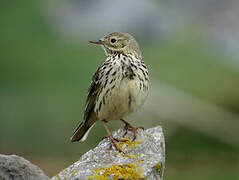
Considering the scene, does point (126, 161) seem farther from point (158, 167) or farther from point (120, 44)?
point (120, 44)

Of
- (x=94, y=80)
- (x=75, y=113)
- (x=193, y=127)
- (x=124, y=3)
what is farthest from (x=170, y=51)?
(x=94, y=80)

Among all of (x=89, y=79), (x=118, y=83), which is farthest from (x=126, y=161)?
(x=89, y=79)

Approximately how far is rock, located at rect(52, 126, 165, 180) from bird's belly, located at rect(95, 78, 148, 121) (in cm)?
58

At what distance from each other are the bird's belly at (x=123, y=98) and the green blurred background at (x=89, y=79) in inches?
192

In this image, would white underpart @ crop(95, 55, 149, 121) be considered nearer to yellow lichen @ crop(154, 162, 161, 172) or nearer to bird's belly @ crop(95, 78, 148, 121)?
bird's belly @ crop(95, 78, 148, 121)

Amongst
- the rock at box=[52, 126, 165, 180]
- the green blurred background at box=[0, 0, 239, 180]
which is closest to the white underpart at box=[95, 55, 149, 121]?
the rock at box=[52, 126, 165, 180]

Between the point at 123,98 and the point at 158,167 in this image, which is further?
the point at 123,98

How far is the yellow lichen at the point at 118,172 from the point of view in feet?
20.0

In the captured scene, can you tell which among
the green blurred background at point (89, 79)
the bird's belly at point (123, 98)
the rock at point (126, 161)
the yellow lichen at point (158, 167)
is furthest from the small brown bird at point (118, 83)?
the green blurred background at point (89, 79)

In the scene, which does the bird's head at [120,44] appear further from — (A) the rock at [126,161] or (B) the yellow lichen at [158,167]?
(B) the yellow lichen at [158,167]

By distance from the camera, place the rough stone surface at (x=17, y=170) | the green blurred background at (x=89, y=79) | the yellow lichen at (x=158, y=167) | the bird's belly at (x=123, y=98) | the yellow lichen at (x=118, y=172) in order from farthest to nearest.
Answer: the green blurred background at (x=89, y=79) < the bird's belly at (x=123, y=98) < the yellow lichen at (x=158, y=167) < the yellow lichen at (x=118, y=172) < the rough stone surface at (x=17, y=170)

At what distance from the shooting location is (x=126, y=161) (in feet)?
21.1

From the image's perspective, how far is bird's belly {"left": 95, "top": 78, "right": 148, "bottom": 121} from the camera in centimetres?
754

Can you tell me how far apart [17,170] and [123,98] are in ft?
6.83
